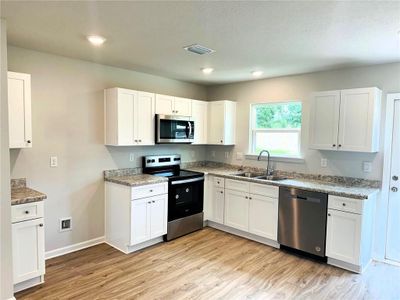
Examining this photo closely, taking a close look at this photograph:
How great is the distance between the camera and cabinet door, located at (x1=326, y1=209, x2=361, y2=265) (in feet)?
9.92

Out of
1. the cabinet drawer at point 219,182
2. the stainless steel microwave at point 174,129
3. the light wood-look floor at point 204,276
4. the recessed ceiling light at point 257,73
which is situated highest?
the recessed ceiling light at point 257,73

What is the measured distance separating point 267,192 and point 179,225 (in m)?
1.38

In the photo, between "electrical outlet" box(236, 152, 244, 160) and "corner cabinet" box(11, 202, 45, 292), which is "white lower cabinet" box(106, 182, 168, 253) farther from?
"electrical outlet" box(236, 152, 244, 160)

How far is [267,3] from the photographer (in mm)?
1872

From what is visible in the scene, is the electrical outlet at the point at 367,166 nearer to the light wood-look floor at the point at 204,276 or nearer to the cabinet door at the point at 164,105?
the light wood-look floor at the point at 204,276

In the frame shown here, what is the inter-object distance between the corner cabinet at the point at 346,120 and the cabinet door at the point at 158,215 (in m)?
2.16

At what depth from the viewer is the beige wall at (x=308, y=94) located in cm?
341

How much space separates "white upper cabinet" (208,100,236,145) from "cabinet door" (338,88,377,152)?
187cm

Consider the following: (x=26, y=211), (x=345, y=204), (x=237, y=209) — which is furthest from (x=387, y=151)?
(x=26, y=211)

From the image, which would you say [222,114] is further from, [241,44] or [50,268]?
[50,268]

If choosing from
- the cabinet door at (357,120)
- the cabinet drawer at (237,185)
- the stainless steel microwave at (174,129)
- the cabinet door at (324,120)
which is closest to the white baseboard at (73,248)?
the stainless steel microwave at (174,129)

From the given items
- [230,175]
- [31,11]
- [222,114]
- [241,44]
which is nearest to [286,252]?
[230,175]

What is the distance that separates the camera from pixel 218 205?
439 cm

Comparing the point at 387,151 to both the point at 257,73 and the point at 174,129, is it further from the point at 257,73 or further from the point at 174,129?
the point at 174,129
